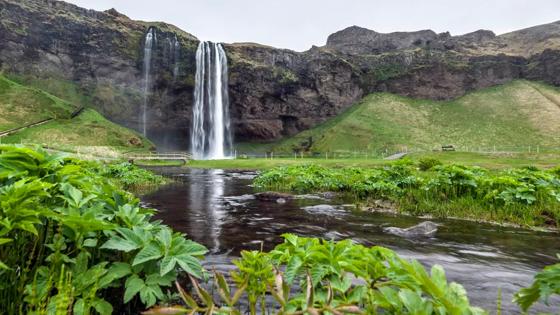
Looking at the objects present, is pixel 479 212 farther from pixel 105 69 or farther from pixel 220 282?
pixel 105 69

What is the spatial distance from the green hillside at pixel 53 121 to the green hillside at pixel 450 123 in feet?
158

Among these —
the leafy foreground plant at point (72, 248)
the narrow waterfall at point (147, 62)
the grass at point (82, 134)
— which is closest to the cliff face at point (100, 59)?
the narrow waterfall at point (147, 62)

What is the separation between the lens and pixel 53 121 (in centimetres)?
8162

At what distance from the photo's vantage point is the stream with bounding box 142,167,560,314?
6168mm

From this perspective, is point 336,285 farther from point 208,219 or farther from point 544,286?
point 208,219

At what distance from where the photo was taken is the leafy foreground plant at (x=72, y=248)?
295 cm

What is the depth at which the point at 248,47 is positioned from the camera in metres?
115

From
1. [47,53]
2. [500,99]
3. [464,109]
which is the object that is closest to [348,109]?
[464,109]

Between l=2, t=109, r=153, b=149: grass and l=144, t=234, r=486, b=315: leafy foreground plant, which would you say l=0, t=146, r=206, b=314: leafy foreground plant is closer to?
l=144, t=234, r=486, b=315: leafy foreground plant

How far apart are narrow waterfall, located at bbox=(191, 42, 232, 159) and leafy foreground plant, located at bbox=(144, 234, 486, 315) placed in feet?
291

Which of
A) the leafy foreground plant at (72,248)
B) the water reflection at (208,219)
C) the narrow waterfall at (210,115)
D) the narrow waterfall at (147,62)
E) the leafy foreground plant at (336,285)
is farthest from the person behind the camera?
the narrow waterfall at (147,62)

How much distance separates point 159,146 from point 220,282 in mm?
112089

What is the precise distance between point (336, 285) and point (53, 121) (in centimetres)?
9690

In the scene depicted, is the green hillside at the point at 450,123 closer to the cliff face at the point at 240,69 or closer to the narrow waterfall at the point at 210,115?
the cliff face at the point at 240,69
